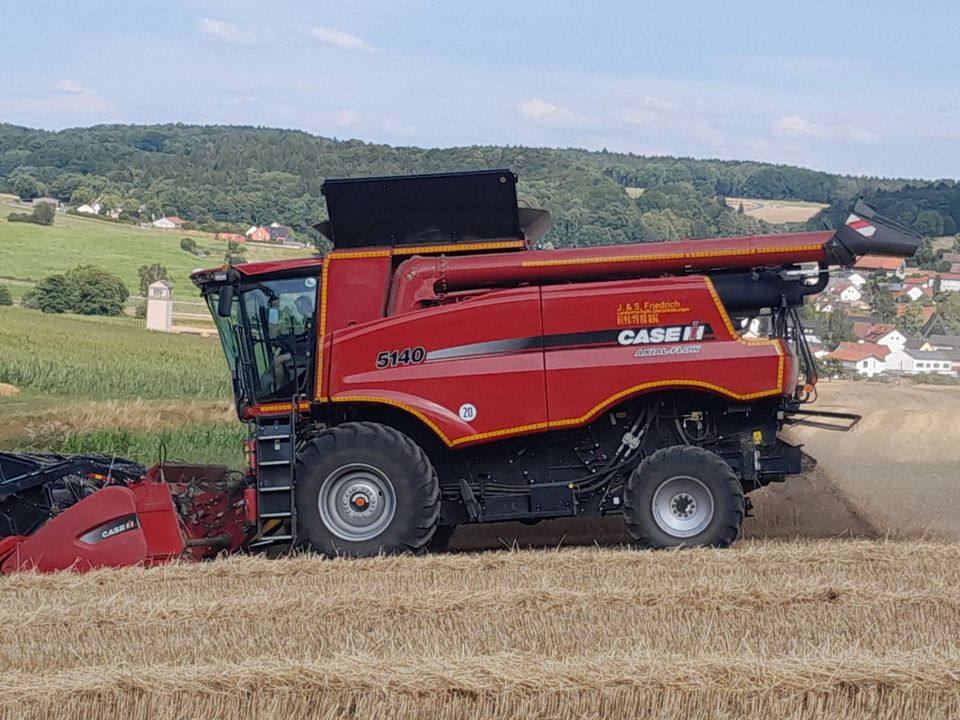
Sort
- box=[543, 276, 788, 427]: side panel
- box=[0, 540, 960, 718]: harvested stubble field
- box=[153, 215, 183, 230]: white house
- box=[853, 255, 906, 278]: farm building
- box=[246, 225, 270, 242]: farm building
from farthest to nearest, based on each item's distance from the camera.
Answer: box=[153, 215, 183, 230]: white house → box=[246, 225, 270, 242]: farm building → box=[853, 255, 906, 278]: farm building → box=[543, 276, 788, 427]: side panel → box=[0, 540, 960, 718]: harvested stubble field

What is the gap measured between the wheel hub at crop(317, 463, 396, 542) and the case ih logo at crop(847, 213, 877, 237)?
13.2 feet

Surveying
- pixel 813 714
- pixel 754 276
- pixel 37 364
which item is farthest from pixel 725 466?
pixel 37 364

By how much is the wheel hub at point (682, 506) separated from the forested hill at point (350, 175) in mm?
17736

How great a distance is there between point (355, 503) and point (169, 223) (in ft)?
173

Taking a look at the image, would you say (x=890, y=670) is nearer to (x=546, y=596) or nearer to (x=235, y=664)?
(x=546, y=596)

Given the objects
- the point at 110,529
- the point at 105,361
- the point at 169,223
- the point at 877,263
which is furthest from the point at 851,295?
the point at 110,529

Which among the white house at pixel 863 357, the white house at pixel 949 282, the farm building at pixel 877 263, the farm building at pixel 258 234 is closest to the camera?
the farm building at pixel 877 263

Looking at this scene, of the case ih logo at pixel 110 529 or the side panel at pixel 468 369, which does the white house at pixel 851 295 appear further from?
the case ih logo at pixel 110 529

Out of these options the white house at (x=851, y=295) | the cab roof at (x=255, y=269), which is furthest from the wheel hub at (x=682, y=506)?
the white house at (x=851, y=295)

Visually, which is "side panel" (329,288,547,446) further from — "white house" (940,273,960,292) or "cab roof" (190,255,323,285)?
"white house" (940,273,960,292)

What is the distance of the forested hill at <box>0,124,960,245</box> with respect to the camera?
38625 millimetres

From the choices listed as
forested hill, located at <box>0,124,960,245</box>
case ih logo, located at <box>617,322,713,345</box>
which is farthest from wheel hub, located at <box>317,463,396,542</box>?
forested hill, located at <box>0,124,960,245</box>

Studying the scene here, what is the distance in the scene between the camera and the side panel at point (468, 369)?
961 centimetres

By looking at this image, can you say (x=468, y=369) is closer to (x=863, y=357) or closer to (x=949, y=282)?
(x=863, y=357)
